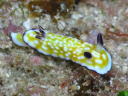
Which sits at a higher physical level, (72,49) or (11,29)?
(11,29)

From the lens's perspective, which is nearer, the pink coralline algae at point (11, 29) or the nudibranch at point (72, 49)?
the nudibranch at point (72, 49)

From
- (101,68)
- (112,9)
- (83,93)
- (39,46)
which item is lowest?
(83,93)

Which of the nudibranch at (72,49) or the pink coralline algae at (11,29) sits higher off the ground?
the pink coralline algae at (11,29)

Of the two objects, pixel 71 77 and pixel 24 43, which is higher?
pixel 24 43

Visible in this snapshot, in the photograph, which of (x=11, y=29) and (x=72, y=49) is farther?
(x=11, y=29)

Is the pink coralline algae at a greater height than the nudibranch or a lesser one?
greater

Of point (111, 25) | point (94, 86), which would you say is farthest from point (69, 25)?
point (94, 86)

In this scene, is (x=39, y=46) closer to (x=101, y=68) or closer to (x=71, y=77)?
(x=71, y=77)

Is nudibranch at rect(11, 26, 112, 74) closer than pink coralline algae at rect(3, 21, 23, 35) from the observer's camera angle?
Yes
